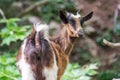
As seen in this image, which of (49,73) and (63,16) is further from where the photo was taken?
(63,16)

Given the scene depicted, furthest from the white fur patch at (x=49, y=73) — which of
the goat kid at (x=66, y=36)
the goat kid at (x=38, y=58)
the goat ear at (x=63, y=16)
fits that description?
the goat ear at (x=63, y=16)

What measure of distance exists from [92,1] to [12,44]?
254 centimetres

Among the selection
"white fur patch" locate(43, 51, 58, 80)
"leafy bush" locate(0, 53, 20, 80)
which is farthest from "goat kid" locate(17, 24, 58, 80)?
"leafy bush" locate(0, 53, 20, 80)

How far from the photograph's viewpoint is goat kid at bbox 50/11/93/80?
471 centimetres

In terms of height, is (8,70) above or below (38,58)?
above

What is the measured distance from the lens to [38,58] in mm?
3936

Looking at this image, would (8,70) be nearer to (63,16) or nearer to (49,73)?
(63,16)

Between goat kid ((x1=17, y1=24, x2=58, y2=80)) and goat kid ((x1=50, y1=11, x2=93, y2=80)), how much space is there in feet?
2.06

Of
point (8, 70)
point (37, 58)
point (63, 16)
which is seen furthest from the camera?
point (8, 70)

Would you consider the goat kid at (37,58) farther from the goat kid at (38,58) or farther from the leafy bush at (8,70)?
the leafy bush at (8,70)

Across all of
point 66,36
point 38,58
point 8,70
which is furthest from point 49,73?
point 8,70

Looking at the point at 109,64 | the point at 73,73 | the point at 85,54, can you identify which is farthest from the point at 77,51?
the point at 73,73

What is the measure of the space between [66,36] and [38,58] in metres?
1.09

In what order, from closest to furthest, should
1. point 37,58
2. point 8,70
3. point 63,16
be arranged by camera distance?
point 37,58, point 63,16, point 8,70
